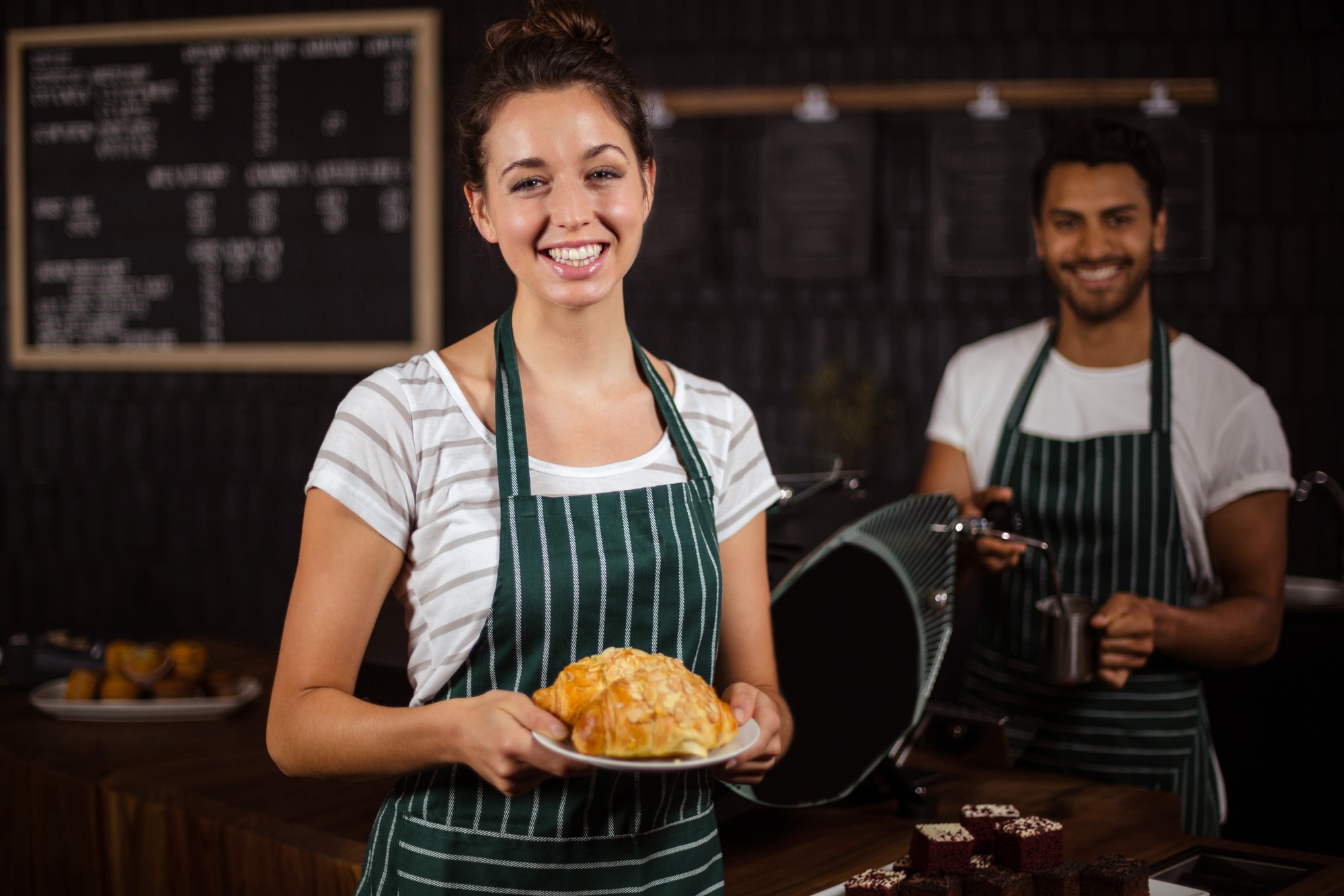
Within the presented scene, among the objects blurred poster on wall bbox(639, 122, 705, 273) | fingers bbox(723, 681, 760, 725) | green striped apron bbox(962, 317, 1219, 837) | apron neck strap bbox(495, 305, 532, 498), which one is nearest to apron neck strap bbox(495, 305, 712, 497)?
apron neck strap bbox(495, 305, 532, 498)

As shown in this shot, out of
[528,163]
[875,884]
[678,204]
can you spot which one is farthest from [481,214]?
[678,204]

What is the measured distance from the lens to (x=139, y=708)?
1.97 m

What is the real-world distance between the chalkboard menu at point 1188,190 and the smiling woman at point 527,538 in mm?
2550

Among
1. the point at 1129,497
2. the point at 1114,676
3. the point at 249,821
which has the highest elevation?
the point at 1129,497

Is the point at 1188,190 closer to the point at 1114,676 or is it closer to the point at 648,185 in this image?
the point at 1114,676

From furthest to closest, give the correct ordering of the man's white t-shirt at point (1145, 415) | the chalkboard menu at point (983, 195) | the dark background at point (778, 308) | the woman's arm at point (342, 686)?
the chalkboard menu at point (983, 195), the dark background at point (778, 308), the man's white t-shirt at point (1145, 415), the woman's arm at point (342, 686)

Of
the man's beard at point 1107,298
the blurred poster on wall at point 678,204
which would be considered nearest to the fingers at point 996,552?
the man's beard at point 1107,298

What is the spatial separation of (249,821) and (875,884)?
0.83 meters

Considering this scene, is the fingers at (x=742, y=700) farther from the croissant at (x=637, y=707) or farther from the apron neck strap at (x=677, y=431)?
the apron neck strap at (x=677, y=431)

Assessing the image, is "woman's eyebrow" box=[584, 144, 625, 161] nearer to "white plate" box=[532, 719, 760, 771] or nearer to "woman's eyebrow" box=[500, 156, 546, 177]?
"woman's eyebrow" box=[500, 156, 546, 177]

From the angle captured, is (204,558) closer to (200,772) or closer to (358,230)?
(358,230)

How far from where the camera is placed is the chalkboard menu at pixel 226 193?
12.0ft

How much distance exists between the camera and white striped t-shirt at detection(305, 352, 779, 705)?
108cm

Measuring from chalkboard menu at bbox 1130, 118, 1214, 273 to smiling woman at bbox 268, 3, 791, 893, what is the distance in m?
2.55
